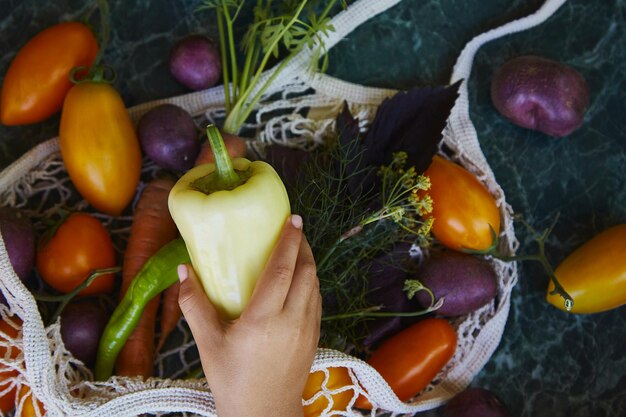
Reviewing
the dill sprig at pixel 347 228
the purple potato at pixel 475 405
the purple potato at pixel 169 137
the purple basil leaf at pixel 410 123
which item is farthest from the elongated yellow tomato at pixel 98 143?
the purple potato at pixel 475 405

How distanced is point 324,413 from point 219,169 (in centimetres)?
38

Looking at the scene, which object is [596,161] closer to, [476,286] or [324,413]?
[476,286]

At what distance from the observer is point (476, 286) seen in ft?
3.20

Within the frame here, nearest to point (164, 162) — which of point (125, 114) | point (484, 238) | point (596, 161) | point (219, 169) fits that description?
point (125, 114)

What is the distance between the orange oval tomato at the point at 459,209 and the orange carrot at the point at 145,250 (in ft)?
1.33

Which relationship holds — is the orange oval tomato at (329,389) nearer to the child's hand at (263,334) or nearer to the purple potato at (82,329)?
the child's hand at (263,334)

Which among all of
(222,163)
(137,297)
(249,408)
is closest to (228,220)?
(222,163)

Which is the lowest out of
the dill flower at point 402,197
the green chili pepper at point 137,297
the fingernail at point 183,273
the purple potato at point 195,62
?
the green chili pepper at point 137,297

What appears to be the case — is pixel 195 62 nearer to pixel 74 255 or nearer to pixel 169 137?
pixel 169 137

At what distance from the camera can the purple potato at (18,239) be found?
931mm

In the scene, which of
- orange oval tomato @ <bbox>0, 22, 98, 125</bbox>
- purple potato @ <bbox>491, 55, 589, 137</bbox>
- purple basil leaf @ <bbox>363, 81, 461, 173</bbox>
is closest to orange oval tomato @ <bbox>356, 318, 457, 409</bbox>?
purple basil leaf @ <bbox>363, 81, 461, 173</bbox>

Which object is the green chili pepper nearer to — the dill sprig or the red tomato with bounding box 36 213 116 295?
the red tomato with bounding box 36 213 116 295

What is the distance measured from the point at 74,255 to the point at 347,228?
0.39 meters

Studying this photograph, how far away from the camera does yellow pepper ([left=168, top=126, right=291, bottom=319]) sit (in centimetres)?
68
